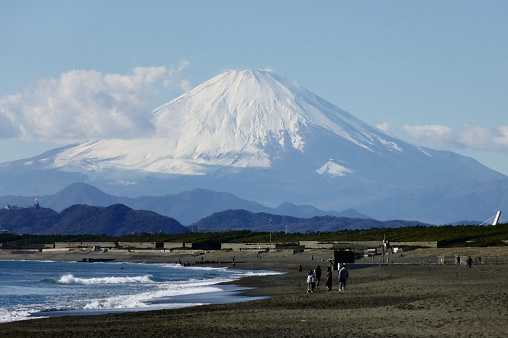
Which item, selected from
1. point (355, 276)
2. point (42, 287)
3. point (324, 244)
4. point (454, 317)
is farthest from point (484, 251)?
point (454, 317)

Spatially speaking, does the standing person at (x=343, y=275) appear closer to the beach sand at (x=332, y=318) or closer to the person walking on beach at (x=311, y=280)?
the beach sand at (x=332, y=318)

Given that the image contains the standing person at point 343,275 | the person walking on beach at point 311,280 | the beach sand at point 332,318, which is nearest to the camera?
the beach sand at point 332,318

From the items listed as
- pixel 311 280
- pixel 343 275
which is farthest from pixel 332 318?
pixel 311 280

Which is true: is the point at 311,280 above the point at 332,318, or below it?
above

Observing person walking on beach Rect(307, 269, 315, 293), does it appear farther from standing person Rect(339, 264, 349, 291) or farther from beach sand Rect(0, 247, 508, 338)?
standing person Rect(339, 264, 349, 291)

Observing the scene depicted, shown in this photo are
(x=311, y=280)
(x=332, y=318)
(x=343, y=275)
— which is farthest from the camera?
(x=311, y=280)

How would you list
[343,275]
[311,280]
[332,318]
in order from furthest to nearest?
[311,280]
[343,275]
[332,318]

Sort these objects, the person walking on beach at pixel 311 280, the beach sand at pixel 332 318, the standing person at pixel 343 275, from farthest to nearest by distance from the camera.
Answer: the person walking on beach at pixel 311 280
the standing person at pixel 343 275
the beach sand at pixel 332 318

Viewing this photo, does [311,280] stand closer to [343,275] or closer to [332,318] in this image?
[343,275]

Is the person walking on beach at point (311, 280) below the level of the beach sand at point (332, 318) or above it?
above

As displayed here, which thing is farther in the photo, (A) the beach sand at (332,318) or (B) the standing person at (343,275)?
(B) the standing person at (343,275)

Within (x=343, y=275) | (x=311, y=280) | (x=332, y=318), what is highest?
(x=343, y=275)

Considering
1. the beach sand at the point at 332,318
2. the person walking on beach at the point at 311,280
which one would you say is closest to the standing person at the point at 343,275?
the beach sand at the point at 332,318

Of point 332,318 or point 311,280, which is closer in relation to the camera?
point 332,318
